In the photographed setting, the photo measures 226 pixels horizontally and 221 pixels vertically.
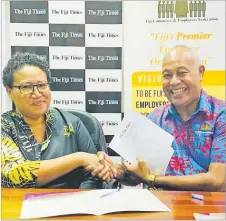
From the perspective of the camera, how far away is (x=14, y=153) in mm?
1731

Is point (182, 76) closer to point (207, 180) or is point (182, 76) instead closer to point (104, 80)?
point (104, 80)

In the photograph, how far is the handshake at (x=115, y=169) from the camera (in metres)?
1.77

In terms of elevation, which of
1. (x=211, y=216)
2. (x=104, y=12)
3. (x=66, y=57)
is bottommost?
(x=211, y=216)

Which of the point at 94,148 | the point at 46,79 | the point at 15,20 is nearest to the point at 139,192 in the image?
the point at 94,148

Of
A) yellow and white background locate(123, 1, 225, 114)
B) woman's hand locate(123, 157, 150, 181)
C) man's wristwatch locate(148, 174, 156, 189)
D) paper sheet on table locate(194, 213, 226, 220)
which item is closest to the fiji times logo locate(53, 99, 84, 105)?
yellow and white background locate(123, 1, 225, 114)

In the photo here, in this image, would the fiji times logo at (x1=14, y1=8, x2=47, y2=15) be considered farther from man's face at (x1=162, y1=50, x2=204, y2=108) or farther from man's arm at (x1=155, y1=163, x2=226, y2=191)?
man's arm at (x1=155, y1=163, x2=226, y2=191)

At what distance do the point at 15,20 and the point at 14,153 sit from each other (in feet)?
2.18

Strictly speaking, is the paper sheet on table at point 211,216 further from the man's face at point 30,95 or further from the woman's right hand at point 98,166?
the man's face at point 30,95

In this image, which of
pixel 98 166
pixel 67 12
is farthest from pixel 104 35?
pixel 98 166

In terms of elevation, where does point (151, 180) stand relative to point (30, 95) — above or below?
below

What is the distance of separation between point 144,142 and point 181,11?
0.69 m

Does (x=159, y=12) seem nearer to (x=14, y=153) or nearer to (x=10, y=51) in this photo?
(x=10, y=51)

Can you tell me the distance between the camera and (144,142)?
1.78m

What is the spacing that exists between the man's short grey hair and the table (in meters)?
0.54
